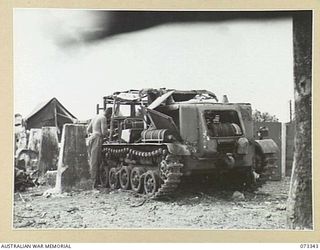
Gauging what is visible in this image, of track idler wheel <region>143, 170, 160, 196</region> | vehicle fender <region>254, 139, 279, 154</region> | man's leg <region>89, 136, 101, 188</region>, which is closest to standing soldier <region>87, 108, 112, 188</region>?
man's leg <region>89, 136, 101, 188</region>

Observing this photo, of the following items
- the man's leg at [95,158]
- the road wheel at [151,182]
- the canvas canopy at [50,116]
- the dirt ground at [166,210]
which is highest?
the canvas canopy at [50,116]

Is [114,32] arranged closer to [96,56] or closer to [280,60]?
[96,56]

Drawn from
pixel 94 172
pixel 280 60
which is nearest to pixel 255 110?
pixel 280 60

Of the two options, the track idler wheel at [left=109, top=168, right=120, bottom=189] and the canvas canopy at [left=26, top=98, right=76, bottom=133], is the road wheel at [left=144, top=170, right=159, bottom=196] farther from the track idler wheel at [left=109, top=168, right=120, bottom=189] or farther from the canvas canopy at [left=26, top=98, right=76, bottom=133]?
the canvas canopy at [left=26, top=98, right=76, bottom=133]

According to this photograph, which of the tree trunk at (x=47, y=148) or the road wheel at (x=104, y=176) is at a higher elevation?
the tree trunk at (x=47, y=148)

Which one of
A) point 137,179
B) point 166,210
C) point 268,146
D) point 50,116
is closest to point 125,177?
point 137,179

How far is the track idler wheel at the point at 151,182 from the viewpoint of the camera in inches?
71.7

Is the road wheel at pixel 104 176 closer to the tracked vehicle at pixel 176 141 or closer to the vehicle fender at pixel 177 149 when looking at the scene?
the tracked vehicle at pixel 176 141

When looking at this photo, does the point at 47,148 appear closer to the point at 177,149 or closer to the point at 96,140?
the point at 96,140

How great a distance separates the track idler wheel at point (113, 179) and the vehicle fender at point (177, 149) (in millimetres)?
159

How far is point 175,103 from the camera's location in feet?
5.99

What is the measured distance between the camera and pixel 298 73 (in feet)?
5.91

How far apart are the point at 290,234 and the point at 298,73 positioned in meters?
0.40

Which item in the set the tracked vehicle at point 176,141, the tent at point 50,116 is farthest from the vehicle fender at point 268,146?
the tent at point 50,116
